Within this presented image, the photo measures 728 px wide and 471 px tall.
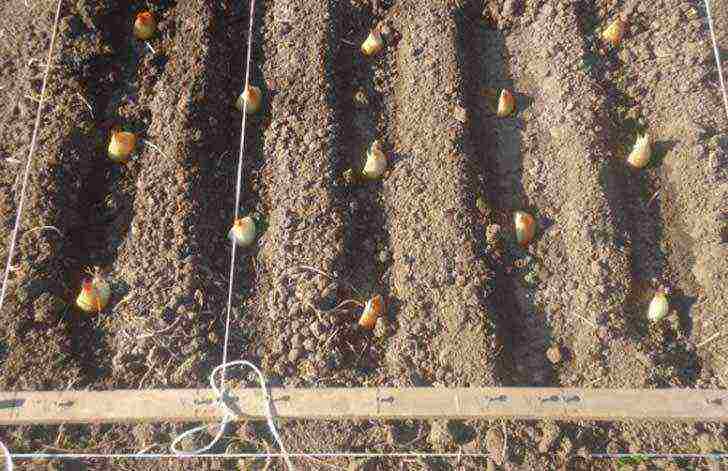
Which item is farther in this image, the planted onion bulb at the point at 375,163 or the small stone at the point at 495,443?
the planted onion bulb at the point at 375,163

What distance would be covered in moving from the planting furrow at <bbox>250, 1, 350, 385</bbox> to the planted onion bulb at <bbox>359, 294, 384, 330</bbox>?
47mm

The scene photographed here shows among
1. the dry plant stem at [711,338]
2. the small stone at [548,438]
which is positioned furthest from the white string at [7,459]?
the dry plant stem at [711,338]

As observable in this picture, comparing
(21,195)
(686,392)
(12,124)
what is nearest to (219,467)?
(21,195)

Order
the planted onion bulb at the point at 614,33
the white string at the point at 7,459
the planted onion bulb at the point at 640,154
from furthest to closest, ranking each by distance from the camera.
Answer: the planted onion bulb at the point at 614,33 < the planted onion bulb at the point at 640,154 < the white string at the point at 7,459

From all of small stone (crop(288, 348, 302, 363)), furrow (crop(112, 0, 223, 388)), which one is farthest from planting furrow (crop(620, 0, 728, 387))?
furrow (crop(112, 0, 223, 388))

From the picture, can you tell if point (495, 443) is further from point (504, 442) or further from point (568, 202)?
A: point (568, 202)

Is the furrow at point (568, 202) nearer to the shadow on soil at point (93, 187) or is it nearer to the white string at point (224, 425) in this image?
the white string at point (224, 425)

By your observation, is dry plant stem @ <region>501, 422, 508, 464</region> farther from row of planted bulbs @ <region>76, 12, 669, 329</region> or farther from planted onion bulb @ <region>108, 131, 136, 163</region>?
planted onion bulb @ <region>108, 131, 136, 163</region>

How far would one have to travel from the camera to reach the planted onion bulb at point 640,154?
222 centimetres

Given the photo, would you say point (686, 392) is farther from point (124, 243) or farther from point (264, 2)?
point (264, 2)

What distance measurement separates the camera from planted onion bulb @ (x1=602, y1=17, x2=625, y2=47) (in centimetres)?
251

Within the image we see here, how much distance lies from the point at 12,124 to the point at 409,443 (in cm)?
178

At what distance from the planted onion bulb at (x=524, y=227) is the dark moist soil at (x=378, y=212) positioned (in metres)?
0.04

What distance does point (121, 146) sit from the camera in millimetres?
2268
